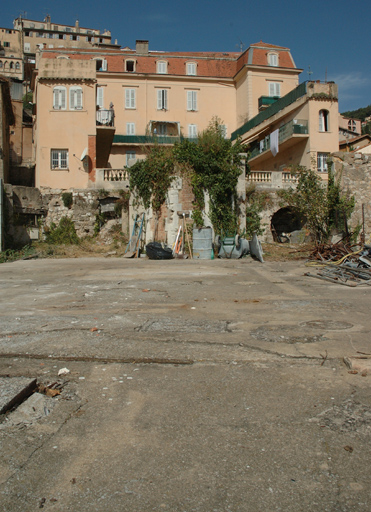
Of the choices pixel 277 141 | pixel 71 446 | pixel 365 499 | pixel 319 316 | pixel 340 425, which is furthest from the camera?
pixel 277 141

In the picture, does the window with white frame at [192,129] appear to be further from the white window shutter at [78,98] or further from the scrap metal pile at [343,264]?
the scrap metal pile at [343,264]

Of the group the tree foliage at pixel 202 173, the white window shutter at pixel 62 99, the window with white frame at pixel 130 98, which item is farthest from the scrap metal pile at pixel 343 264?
the window with white frame at pixel 130 98

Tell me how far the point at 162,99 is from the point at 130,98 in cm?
287

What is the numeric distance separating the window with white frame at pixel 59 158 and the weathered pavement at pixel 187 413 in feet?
63.6

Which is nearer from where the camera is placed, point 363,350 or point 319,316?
point 363,350

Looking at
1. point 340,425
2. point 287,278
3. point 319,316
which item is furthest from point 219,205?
point 340,425

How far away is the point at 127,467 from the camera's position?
251 centimetres

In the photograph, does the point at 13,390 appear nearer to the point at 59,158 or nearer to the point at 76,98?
the point at 59,158

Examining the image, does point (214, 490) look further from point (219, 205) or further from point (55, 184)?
point (55, 184)

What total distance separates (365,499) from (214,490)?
0.79 metres

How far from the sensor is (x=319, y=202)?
20109 mm

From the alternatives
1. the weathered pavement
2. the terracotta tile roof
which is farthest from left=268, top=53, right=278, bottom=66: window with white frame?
the weathered pavement

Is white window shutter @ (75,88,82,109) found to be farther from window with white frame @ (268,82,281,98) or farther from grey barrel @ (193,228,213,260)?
window with white frame @ (268,82,281,98)

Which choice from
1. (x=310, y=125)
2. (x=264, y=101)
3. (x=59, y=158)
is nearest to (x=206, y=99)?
(x=264, y=101)
